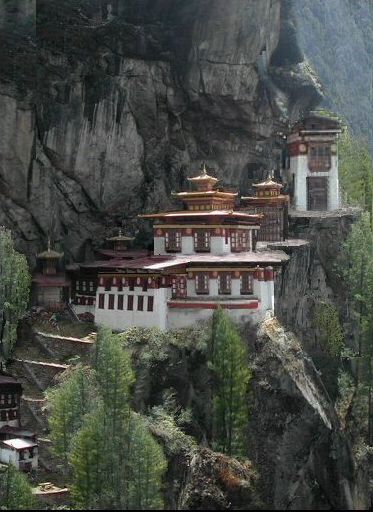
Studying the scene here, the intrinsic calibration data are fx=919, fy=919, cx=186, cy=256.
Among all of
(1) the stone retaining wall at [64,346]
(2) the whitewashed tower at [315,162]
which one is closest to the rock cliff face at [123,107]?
(2) the whitewashed tower at [315,162]

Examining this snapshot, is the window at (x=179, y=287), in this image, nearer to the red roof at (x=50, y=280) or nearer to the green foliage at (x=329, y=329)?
the red roof at (x=50, y=280)

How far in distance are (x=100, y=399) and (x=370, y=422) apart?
809 inches

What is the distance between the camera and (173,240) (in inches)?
2218

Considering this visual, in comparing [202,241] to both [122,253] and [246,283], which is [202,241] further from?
[122,253]

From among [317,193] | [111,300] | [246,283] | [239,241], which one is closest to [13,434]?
[111,300]

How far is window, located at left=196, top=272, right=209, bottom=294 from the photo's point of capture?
5128 centimetres

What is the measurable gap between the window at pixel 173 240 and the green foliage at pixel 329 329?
1043 cm

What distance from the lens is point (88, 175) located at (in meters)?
59.7

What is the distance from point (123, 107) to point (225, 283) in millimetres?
15811

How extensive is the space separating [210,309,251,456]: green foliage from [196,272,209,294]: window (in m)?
4.40

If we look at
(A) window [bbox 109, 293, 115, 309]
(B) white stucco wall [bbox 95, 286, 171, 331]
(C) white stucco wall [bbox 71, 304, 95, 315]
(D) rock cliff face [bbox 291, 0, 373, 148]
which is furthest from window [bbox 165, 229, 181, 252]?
(D) rock cliff face [bbox 291, 0, 373, 148]

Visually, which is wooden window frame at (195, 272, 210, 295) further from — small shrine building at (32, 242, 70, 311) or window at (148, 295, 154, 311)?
small shrine building at (32, 242, 70, 311)

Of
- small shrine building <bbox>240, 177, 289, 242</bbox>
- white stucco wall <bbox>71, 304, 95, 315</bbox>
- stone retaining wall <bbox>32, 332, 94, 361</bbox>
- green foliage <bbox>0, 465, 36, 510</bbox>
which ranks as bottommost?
green foliage <bbox>0, 465, 36, 510</bbox>

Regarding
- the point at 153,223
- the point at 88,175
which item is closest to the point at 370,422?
the point at 153,223
